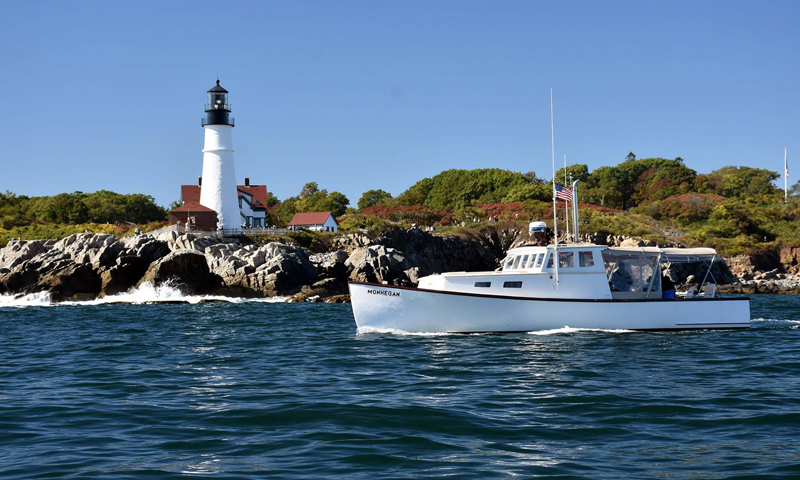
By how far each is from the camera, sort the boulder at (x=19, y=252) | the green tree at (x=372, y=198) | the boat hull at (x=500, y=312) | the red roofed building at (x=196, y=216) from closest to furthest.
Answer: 1. the boat hull at (x=500, y=312)
2. the boulder at (x=19, y=252)
3. the red roofed building at (x=196, y=216)
4. the green tree at (x=372, y=198)

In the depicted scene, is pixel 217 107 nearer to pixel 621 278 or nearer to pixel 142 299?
pixel 142 299

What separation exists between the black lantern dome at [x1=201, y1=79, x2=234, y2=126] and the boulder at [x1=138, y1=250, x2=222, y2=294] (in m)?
19.5

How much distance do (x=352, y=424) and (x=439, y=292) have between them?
11.2m

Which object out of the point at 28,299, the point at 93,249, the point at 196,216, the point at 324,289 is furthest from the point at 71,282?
the point at 196,216

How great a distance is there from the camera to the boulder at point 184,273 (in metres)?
49.5

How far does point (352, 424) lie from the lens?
10.7 metres

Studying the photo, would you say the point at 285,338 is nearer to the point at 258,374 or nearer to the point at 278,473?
the point at 258,374

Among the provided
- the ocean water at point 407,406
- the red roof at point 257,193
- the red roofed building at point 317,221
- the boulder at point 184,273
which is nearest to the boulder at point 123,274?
the boulder at point 184,273

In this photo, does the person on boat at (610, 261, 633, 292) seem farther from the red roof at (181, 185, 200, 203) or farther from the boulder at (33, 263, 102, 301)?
the red roof at (181, 185, 200, 203)

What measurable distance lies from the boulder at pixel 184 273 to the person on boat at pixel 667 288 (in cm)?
3470

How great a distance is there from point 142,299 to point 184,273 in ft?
Result: 12.5

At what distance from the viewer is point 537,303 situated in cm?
2189

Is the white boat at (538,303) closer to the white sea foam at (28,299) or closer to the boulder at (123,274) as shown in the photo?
the boulder at (123,274)

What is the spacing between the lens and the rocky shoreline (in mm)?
48938
